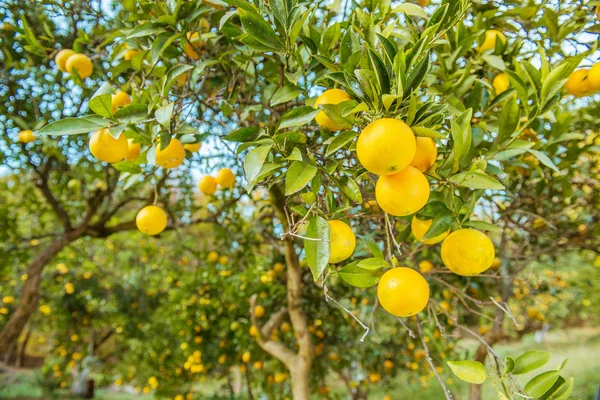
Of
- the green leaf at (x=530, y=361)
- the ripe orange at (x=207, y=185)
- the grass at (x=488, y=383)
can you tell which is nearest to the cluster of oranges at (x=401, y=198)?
the green leaf at (x=530, y=361)

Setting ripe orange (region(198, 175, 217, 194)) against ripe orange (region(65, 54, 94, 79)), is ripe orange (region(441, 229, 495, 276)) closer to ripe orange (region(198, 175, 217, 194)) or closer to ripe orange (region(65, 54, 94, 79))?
ripe orange (region(198, 175, 217, 194))

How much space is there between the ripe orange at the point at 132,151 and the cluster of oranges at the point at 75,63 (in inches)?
18.1

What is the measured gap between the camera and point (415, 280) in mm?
828

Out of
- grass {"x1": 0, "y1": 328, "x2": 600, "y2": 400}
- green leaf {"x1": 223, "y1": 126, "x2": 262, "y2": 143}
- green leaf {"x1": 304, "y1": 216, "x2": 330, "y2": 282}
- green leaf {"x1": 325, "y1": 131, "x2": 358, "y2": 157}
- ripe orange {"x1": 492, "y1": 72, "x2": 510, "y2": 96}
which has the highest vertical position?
ripe orange {"x1": 492, "y1": 72, "x2": 510, "y2": 96}

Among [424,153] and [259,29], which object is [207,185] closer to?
[259,29]

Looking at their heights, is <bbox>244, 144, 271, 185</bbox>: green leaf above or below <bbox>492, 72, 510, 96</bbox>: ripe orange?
below

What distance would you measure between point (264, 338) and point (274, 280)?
0.66 meters

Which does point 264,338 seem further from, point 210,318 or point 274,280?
point 210,318

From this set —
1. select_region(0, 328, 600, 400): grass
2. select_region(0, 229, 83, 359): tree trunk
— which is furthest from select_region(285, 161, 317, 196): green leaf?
select_region(0, 328, 600, 400): grass

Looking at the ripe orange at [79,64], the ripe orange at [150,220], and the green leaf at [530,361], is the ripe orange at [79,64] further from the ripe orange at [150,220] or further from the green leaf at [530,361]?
the green leaf at [530,361]

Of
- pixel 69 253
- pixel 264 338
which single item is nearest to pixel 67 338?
pixel 69 253

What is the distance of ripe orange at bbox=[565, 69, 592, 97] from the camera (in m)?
1.13

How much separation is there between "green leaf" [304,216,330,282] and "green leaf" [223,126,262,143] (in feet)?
0.86

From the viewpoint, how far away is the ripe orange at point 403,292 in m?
0.81
